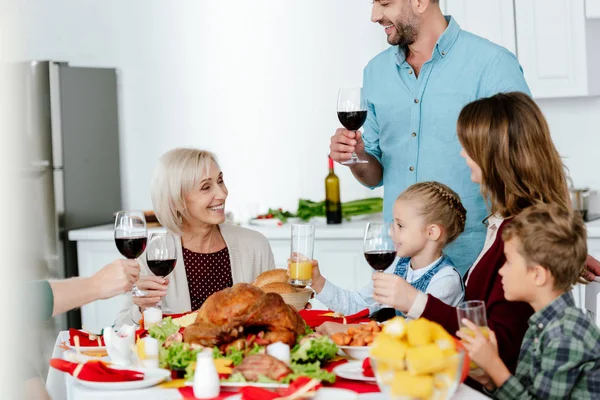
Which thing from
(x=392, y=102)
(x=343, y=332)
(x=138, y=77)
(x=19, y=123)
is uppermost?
(x=138, y=77)

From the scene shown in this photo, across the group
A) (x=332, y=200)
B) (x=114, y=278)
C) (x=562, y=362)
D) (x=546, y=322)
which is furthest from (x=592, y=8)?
(x=114, y=278)

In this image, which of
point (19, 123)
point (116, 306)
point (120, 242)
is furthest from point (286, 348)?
point (116, 306)

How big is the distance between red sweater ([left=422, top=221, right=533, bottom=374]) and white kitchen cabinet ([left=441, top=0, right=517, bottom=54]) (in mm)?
2546

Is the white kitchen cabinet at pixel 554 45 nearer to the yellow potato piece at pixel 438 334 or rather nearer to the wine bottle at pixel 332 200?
the wine bottle at pixel 332 200

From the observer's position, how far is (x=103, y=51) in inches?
208

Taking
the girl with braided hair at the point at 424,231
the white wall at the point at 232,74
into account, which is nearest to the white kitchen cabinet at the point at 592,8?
the white wall at the point at 232,74

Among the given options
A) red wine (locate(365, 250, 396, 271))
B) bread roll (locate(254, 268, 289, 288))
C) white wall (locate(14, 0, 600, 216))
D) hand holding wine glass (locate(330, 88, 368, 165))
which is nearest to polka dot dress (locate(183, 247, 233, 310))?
bread roll (locate(254, 268, 289, 288))

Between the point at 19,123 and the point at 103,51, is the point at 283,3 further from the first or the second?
the point at 19,123

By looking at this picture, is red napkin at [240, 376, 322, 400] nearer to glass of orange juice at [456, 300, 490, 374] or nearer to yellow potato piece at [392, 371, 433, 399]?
yellow potato piece at [392, 371, 433, 399]

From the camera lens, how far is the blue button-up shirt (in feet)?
9.10

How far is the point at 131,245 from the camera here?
7.26 feet

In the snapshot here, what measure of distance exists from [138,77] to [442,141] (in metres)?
2.88

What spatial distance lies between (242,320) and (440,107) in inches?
55.9

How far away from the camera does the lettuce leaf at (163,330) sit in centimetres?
193
